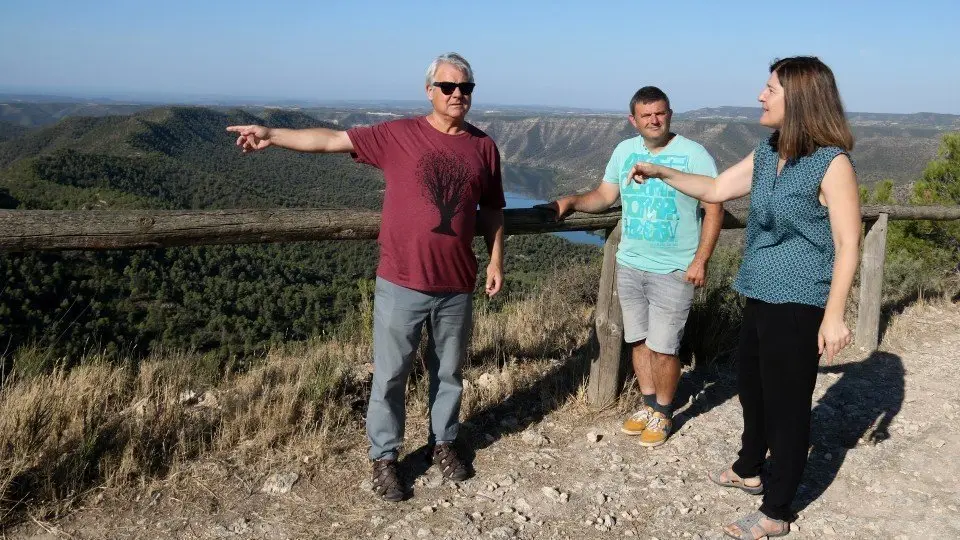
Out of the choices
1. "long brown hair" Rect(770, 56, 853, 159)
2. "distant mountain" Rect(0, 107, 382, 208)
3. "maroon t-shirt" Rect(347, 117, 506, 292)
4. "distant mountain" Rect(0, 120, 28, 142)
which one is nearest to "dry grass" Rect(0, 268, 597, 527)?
"maroon t-shirt" Rect(347, 117, 506, 292)

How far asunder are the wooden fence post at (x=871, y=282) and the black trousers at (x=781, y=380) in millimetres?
2916

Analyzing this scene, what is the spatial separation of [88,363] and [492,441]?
2363 millimetres

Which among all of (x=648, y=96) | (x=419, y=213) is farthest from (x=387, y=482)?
(x=648, y=96)

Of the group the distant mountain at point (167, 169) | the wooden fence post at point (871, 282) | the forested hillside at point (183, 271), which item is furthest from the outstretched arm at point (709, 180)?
the distant mountain at point (167, 169)

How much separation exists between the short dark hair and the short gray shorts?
75cm

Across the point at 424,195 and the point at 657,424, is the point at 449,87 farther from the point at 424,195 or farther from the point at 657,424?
the point at 657,424

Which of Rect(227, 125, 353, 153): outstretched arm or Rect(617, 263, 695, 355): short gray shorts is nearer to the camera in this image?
Rect(227, 125, 353, 153): outstretched arm

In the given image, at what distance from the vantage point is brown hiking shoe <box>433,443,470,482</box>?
9.18ft

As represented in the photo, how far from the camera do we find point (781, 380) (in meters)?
2.34

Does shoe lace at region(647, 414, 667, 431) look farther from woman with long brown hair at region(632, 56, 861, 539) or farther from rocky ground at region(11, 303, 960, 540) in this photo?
woman with long brown hair at region(632, 56, 861, 539)

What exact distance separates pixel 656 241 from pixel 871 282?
2.81m

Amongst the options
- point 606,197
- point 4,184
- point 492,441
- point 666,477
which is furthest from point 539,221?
point 4,184

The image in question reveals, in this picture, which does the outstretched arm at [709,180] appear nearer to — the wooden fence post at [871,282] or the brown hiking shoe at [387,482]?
the brown hiking shoe at [387,482]

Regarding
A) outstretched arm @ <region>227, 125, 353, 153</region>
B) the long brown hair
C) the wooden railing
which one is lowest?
the wooden railing
